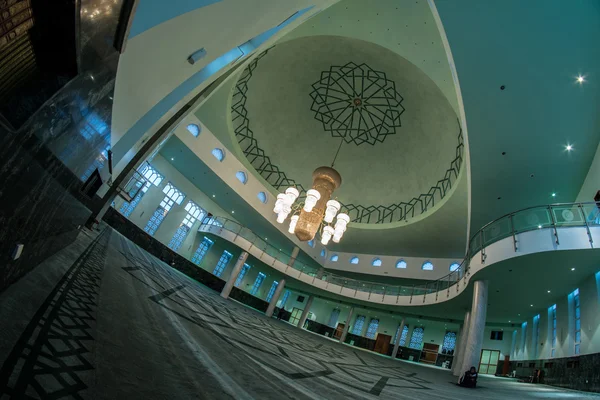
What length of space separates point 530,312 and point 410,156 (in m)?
9.82

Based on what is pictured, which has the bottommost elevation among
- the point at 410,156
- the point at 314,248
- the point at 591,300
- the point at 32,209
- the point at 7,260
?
the point at 7,260

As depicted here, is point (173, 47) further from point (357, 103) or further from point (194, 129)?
point (357, 103)

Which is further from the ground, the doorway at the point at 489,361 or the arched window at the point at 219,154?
the arched window at the point at 219,154

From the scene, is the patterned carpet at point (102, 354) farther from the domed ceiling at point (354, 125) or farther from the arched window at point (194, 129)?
the domed ceiling at point (354, 125)

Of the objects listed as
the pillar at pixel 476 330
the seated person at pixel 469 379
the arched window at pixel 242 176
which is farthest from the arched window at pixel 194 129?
the seated person at pixel 469 379

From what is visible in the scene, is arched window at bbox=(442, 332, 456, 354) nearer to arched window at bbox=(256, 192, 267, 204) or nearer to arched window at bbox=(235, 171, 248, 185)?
arched window at bbox=(256, 192, 267, 204)

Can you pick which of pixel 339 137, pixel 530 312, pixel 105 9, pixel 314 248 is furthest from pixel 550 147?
pixel 314 248

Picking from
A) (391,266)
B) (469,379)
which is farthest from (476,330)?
(391,266)

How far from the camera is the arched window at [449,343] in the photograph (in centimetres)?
1761

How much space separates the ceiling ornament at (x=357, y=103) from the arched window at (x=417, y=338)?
1307cm

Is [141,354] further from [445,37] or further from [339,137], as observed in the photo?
[339,137]

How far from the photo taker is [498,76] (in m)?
6.66

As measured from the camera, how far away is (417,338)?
62.5 ft

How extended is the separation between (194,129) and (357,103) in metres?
9.58
